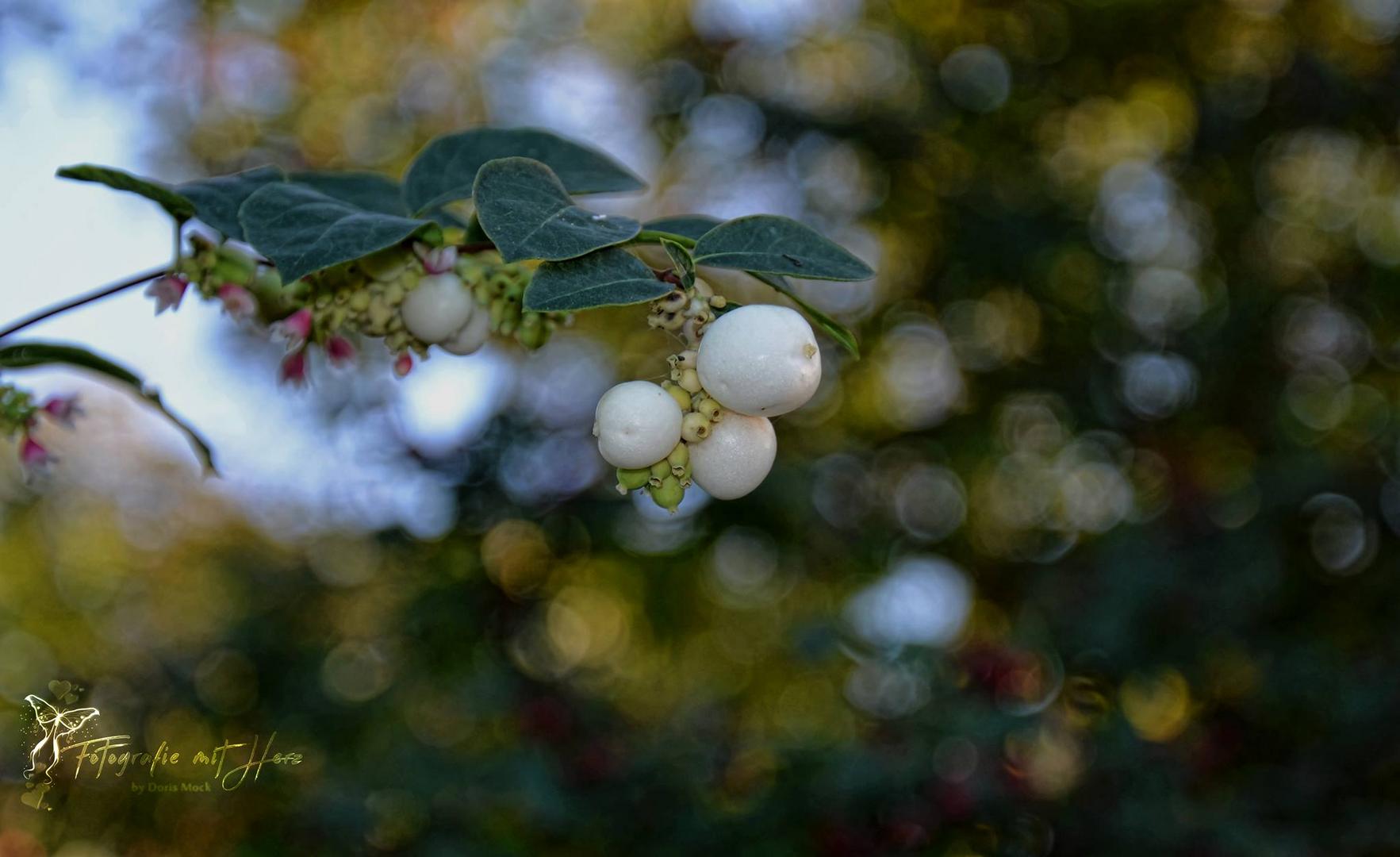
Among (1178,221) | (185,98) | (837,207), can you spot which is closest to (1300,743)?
(1178,221)

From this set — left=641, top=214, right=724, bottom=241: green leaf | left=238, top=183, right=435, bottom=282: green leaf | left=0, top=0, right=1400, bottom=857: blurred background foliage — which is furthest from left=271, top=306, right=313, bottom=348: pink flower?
left=0, top=0, right=1400, bottom=857: blurred background foliage

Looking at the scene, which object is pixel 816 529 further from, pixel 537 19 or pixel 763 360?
pixel 763 360

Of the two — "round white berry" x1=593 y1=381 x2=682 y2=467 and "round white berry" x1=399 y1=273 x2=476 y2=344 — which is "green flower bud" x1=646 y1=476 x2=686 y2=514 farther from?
"round white berry" x1=399 y1=273 x2=476 y2=344

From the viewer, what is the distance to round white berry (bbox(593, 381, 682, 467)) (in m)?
0.56

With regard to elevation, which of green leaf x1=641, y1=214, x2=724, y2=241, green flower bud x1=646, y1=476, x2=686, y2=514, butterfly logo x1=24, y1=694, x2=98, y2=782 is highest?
green leaf x1=641, y1=214, x2=724, y2=241

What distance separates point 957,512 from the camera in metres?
2.58

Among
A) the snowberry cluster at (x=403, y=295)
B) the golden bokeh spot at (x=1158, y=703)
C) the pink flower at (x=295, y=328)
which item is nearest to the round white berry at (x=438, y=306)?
the snowberry cluster at (x=403, y=295)

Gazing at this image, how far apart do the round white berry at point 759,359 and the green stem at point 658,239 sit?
0.21 feet

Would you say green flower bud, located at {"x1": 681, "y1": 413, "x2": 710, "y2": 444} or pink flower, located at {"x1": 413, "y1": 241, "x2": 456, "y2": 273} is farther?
pink flower, located at {"x1": 413, "y1": 241, "x2": 456, "y2": 273}

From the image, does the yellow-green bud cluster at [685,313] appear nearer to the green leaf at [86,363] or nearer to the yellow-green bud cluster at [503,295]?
the yellow-green bud cluster at [503,295]

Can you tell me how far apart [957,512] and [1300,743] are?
84 cm

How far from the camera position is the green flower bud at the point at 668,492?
0.59m

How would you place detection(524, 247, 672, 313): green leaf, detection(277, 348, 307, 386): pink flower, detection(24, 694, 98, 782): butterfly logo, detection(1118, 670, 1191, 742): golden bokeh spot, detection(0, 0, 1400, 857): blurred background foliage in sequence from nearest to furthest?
1. detection(524, 247, 672, 313): green leaf
2. detection(277, 348, 307, 386): pink flower
3. detection(24, 694, 98, 782): butterfly logo
4. detection(0, 0, 1400, 857): blurred background foliage
5. detection(1118, 670, 1191, 742): golden bokeh spot

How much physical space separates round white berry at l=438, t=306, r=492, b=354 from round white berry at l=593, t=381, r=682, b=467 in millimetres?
180
